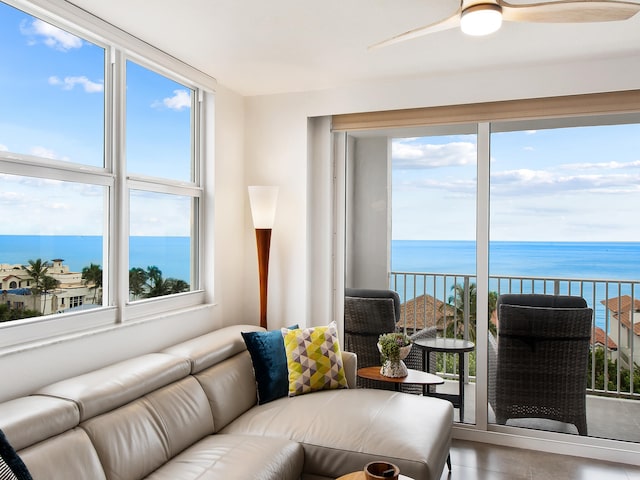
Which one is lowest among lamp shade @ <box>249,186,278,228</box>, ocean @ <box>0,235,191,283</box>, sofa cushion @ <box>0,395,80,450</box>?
sofa cushion @ <box>0,395,80,450</box>

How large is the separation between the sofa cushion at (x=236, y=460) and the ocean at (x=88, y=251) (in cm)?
116

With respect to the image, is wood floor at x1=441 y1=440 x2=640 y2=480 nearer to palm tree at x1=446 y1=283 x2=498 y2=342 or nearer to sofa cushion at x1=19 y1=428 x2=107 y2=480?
palm tree at x1=446 y1=283 x2=498 y2=342

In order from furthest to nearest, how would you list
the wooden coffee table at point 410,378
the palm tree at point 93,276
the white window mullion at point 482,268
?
the white window mullion at point 482,268
the wooden coffee table at point 410,378
the palm tree at point 93,276

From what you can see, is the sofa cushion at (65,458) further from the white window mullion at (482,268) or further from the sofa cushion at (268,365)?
the white window mullion at (482,268)

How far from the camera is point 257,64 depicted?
3.40 meters

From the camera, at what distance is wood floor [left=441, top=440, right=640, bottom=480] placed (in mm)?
3084

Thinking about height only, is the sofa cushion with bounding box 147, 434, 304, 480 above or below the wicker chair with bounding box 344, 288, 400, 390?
below

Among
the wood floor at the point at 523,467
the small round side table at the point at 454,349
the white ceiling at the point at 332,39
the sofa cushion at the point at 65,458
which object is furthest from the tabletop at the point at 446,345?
the sofa cushion at the point at 65,458

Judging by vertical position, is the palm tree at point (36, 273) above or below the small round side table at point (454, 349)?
above

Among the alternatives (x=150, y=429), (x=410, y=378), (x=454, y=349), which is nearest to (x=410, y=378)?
(x=410, y=378)

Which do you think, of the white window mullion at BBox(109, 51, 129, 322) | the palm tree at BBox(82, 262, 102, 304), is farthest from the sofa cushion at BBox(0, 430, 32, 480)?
the white window mullion at BBox(109, 51, 129, 322)

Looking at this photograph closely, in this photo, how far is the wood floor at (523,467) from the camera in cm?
308

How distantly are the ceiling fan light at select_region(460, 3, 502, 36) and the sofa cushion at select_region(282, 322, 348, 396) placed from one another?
2.06 meters

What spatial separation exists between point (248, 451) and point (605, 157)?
298 centimetres
